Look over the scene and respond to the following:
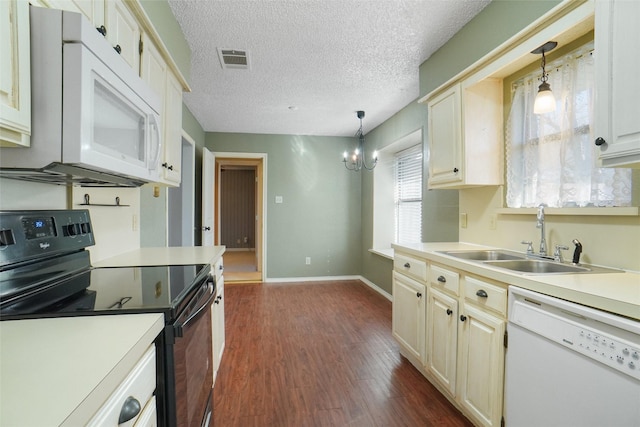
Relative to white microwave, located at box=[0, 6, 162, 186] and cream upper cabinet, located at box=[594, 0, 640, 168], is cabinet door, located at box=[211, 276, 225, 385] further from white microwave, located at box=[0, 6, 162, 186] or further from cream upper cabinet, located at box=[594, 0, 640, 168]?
cream upper cabinet, located at box=[594, 0, 640, 168]

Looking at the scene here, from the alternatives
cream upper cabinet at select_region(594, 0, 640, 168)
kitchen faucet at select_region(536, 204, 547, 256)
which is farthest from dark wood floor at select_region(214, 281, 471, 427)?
cream upper cabinet at select_region(594, 0, 640, 168)

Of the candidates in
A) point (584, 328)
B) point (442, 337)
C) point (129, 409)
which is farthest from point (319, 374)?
point (129, 409)

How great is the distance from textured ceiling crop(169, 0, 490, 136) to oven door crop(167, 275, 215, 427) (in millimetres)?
1749

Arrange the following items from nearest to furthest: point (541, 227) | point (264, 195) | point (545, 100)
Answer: point (545, 100) → point (541, 227) → point (264, 195)

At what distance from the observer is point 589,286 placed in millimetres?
1085

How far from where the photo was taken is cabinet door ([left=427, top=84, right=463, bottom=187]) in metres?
2.10

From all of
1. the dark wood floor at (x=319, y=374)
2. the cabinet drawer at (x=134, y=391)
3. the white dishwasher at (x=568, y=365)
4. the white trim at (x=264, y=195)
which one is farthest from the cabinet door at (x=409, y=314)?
the white trim at (x=264, y=195)

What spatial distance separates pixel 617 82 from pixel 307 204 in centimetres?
404

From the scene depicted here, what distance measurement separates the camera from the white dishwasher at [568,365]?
90cm

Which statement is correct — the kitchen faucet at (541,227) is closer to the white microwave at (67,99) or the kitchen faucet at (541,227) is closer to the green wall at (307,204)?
the white microwave at (67,99)

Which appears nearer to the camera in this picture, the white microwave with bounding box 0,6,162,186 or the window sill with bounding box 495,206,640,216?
the white microwave with bounding box 0,6,162,186

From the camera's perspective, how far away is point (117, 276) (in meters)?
1.22

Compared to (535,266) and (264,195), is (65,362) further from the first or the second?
(264,195)

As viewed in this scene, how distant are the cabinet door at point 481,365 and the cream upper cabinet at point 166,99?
1.89 metres
